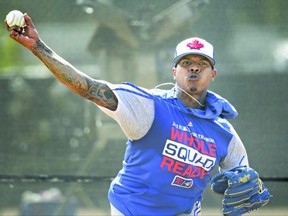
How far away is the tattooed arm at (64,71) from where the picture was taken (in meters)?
3.41

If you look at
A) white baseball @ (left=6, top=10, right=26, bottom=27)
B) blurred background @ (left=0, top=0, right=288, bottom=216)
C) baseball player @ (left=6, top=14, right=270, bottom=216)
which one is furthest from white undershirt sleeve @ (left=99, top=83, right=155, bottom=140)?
blurred background @ (left=0, top=0, right=288, bottom=216)

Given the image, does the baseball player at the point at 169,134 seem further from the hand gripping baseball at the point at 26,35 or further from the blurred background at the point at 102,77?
the blurred background at the point at 102,77

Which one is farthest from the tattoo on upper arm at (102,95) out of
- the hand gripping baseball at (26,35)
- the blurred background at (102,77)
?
the blurred background at (102,77)

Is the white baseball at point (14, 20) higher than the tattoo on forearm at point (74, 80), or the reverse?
the white baseball at point (14, 20)

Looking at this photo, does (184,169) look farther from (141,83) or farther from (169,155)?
(141,83)

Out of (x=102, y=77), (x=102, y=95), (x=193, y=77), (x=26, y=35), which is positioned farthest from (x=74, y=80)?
(x=102, y=77)

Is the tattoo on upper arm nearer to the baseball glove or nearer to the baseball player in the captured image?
the baseball player

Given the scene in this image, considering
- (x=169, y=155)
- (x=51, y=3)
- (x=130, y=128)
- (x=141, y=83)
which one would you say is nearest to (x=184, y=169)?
(x=169, y=155)

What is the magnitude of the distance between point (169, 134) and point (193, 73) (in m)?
0.44

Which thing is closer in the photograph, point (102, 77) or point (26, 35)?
point (26, 35)

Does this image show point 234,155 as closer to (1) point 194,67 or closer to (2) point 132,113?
(1) point 194,67

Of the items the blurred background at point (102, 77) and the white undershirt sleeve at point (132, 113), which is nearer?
the white undershirt sleeve at point (132, 113)

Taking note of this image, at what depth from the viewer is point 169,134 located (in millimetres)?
3844

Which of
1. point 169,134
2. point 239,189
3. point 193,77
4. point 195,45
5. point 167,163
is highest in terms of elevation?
point 195,45
